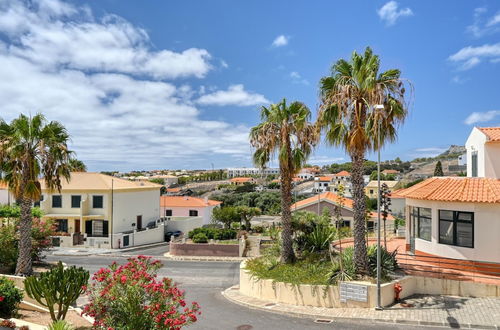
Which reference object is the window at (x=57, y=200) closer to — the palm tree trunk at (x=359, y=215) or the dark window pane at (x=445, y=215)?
the palm tree trunk at (x=359, y=215)

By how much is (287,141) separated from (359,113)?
4.51m

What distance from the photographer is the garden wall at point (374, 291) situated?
1602 centimetres

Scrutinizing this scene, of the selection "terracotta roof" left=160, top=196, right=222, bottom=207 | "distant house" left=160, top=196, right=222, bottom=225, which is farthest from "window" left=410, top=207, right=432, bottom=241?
"terracotta roof" left=160, top=196, right=222, bottom=207

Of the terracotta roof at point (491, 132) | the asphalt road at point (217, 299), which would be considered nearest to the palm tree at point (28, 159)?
the asphalt road at point (217, 299)

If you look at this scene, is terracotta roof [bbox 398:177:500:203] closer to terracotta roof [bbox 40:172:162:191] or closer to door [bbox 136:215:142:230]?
terracotta roof [bbox 40:172:162:191]

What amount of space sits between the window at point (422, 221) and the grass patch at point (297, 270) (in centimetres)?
599

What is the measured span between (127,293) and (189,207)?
48756 millimetres

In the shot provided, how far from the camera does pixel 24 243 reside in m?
20.3

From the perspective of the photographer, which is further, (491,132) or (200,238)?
(200,238)

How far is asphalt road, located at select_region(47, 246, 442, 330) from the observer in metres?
14.6

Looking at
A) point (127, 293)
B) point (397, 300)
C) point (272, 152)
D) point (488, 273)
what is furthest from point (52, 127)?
point (488, 273)

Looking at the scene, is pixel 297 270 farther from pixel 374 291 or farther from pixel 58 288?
pixel 58 288

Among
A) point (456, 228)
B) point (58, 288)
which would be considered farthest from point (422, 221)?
point (58, 288)

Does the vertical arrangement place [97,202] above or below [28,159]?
below
